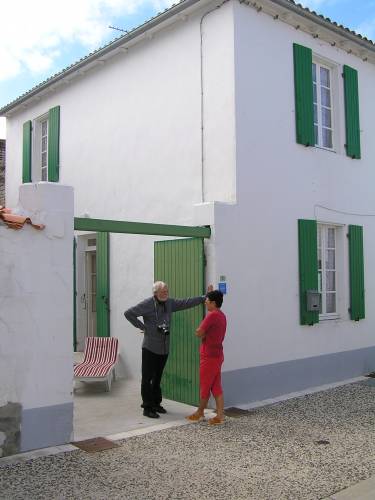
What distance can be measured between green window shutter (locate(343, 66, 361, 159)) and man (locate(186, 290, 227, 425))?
178 inches

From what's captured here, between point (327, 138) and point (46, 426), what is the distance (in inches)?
259

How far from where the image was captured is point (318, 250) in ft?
29.8

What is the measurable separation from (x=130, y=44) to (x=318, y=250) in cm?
475

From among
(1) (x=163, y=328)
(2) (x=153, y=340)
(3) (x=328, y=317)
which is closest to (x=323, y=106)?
(3) (x=328, y=317)

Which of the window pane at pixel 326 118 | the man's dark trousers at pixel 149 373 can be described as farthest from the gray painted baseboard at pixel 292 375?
the window pane at pixel 326 118

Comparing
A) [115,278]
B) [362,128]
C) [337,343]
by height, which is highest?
[362,128]

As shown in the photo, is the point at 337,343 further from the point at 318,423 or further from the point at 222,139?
the point at 222,139

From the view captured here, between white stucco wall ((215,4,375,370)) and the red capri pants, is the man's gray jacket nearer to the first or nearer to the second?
the red capri pants

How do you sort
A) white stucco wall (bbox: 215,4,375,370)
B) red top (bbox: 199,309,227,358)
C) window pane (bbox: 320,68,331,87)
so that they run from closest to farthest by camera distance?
red top (bbox: 199,309,227,358)
white stucco wall (bbox: 215,4,375,370)
window pane (bbox: 320,68,331,87)

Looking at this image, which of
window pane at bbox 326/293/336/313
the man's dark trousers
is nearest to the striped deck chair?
the man's dark trousers

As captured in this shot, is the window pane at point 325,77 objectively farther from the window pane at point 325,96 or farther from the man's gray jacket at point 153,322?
the man's gray jacket at point 153,322

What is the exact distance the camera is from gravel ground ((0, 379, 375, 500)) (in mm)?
4500

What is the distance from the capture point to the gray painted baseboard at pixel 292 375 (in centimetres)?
740

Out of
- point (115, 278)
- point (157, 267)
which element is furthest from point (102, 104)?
point (157, 267)
